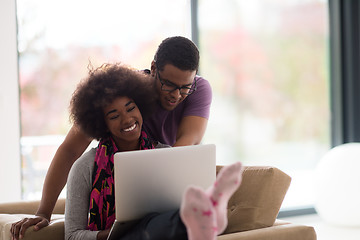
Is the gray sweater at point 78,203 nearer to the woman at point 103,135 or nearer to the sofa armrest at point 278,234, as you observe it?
the woman at point 103,135

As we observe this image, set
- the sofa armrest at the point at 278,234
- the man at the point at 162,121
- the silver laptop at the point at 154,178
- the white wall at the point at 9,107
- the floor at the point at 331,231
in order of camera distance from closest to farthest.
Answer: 1. the silver laptop at the point at 154,178
2. the sofa armrest at the point at 278,234
3. the man at the point at 162,121
4. the white wall at the point at 9,107
5. the floor at the point at 331,231

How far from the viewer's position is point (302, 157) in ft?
17.5

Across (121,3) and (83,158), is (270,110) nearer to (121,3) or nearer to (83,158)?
(121,3)

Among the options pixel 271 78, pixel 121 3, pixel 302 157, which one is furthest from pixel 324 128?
pixel 121 3

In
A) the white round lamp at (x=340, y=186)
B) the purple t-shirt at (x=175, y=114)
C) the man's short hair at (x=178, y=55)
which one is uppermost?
the man's short hair at (x=178, y=55)

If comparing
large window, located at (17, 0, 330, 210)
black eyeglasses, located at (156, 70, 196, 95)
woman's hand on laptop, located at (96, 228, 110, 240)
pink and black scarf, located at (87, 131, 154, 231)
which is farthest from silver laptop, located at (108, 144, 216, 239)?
large window, located at (17, 0, 330, 210)

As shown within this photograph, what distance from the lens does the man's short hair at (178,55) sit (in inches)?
90.0

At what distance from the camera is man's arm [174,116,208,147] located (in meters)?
2.47

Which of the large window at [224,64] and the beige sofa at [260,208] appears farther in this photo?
the large window at [224,64]

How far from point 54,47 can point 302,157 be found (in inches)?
106

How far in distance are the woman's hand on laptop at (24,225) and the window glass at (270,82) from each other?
2708 millimetres

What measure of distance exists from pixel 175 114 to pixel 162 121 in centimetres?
13

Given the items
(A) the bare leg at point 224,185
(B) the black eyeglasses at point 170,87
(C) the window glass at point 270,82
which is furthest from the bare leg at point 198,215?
(C) the window glass at point 270,82

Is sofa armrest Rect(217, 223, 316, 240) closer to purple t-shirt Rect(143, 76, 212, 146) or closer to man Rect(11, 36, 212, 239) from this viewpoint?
man Rect(11, 36, 212, 239)
